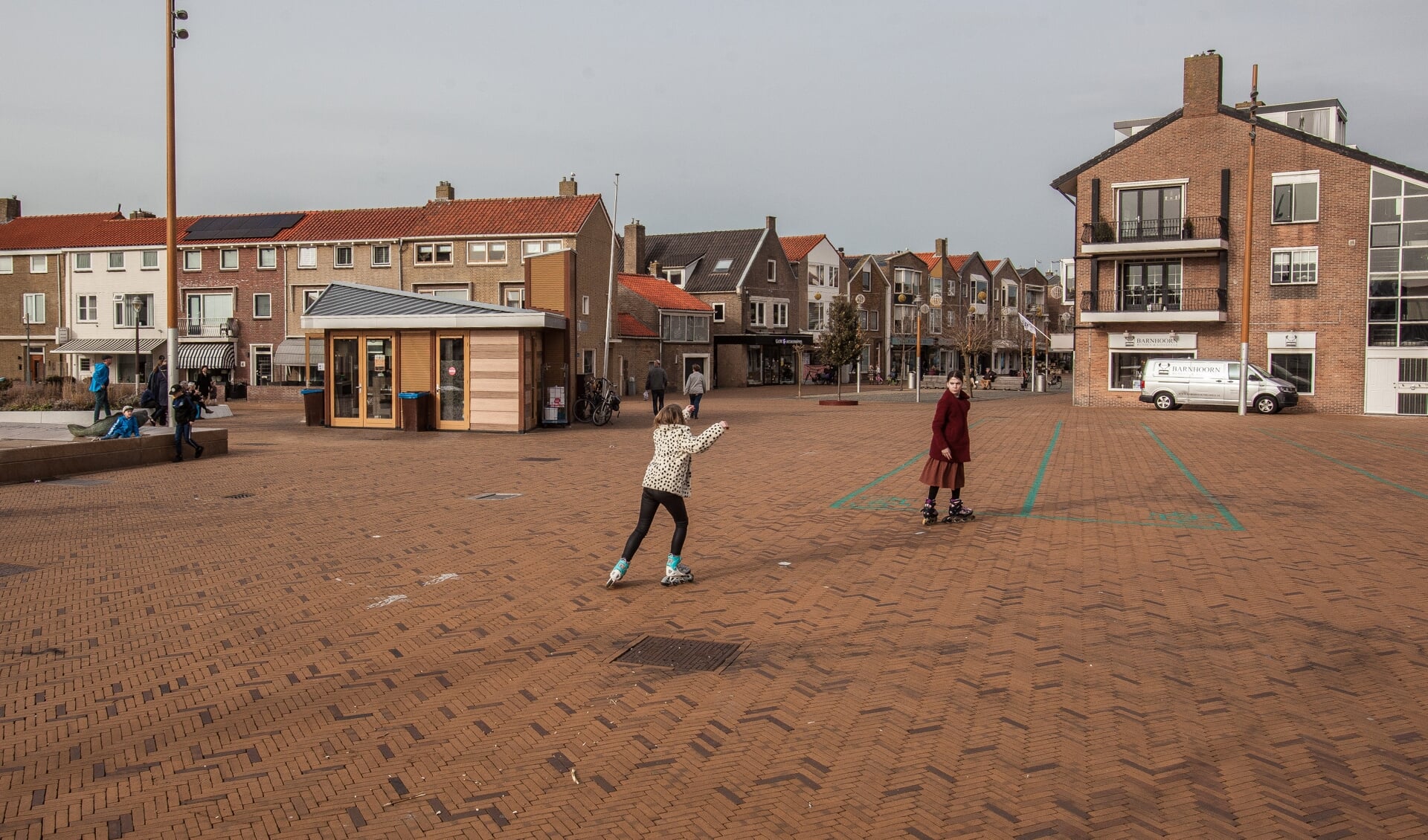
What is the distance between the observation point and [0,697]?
5398mm

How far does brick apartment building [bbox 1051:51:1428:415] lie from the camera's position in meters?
33.7

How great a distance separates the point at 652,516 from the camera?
25.9 feet

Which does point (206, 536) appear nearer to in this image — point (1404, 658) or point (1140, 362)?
point (1404, 658)

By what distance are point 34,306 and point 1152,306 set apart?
2177 inches

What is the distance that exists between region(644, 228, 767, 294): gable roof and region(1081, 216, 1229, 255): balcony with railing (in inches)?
1028

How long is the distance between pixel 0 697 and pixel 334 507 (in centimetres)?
649

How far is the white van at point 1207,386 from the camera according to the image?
3259 cm

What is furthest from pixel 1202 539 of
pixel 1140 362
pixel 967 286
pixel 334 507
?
pixel 967 286

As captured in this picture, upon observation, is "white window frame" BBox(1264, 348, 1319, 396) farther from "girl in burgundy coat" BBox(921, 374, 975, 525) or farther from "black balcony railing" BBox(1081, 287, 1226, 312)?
"girl in burgundy coat" BBox(921, 374, 975, 525)

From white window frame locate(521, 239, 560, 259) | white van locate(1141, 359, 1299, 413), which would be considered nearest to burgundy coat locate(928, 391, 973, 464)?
white van locate(1141, 359, 1299, 413)

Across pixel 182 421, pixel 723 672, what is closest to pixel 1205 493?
pixel 723 672

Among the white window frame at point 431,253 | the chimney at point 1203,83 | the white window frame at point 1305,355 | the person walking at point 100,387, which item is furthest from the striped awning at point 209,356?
the white window frame at point 1305,355

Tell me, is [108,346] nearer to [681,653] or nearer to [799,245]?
[799,245]

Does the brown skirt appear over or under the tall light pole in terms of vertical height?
under
